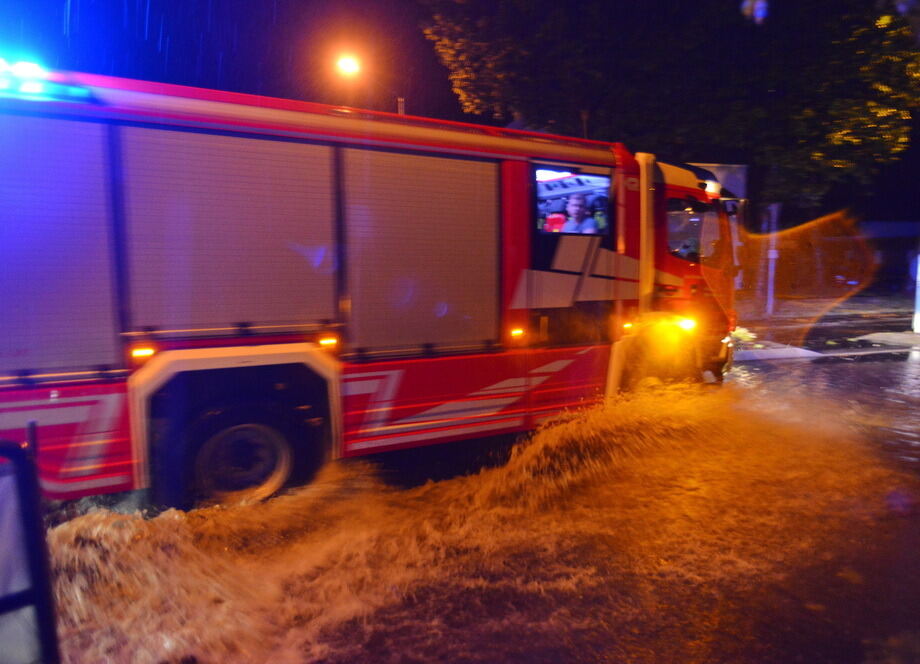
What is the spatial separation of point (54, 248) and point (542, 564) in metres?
3.63

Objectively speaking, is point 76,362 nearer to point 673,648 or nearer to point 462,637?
point 462,637

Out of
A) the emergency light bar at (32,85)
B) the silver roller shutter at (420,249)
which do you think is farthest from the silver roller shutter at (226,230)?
the emergency light bar at (32,85)

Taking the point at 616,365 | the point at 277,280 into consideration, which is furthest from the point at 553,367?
the point at 277,280

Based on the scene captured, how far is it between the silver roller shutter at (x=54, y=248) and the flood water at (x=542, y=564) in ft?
3.98

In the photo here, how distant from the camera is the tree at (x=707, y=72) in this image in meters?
11.7

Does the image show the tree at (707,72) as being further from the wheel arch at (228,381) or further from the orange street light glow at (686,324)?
the wheel arch at (228,381)

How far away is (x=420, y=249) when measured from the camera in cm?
560

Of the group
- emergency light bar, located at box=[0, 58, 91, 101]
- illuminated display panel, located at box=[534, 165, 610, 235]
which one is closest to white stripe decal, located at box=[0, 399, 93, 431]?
emergency light bar, located at box=[0, 58, 91, 101]

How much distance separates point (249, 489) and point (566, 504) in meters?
2.43

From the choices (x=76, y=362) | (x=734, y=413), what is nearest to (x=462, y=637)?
(x=76, y=362)

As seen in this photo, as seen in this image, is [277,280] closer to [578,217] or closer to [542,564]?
[542,564]

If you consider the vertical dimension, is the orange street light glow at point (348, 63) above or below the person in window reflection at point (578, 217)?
above

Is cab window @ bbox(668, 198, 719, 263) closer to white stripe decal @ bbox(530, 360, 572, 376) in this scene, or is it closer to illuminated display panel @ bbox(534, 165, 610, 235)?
illuminated display panel @ bbox(534, 165, 610, 235)

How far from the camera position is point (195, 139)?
464 cm
